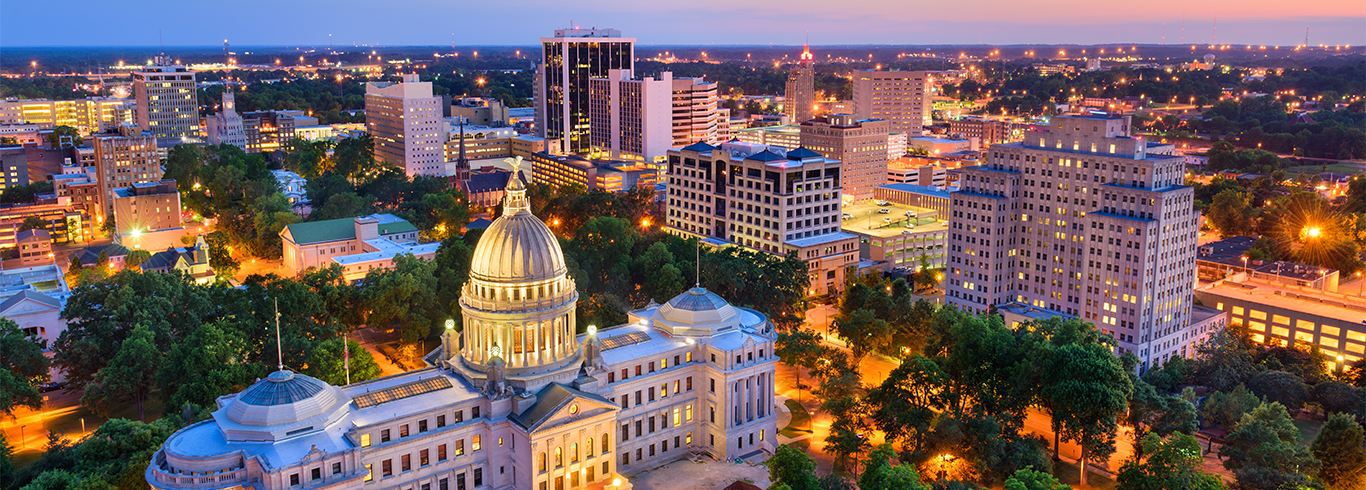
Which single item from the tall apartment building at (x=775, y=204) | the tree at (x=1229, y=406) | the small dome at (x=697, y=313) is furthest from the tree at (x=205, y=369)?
the tree at (x=1229, y=406)

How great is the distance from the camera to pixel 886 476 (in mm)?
71688

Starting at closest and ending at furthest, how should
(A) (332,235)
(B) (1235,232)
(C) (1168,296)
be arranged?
1. (C) (1168,296)
2. (A) (332,235)
3. (B) (1235,232)

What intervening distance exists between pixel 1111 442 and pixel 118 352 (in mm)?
95794

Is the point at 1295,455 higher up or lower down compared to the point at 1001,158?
lower down

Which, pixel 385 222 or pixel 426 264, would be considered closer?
pixel 426 264

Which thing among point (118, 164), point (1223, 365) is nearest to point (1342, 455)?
point (1223, 365)

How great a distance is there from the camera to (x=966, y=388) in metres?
94.1

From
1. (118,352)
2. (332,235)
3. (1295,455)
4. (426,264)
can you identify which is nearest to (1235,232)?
(1295,455)

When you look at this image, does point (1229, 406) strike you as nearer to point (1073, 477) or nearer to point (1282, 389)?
point (1282, 389)

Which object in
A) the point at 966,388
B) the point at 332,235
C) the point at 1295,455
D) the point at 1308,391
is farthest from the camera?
the point at 332,235

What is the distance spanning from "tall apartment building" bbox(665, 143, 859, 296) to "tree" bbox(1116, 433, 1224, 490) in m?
74.3

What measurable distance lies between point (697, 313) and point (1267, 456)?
1923 inches

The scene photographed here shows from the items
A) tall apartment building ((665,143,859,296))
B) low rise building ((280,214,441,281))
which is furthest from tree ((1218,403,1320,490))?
low rise building ((280,214,441,281))

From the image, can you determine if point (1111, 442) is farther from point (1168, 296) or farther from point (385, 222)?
point (385, 222)
